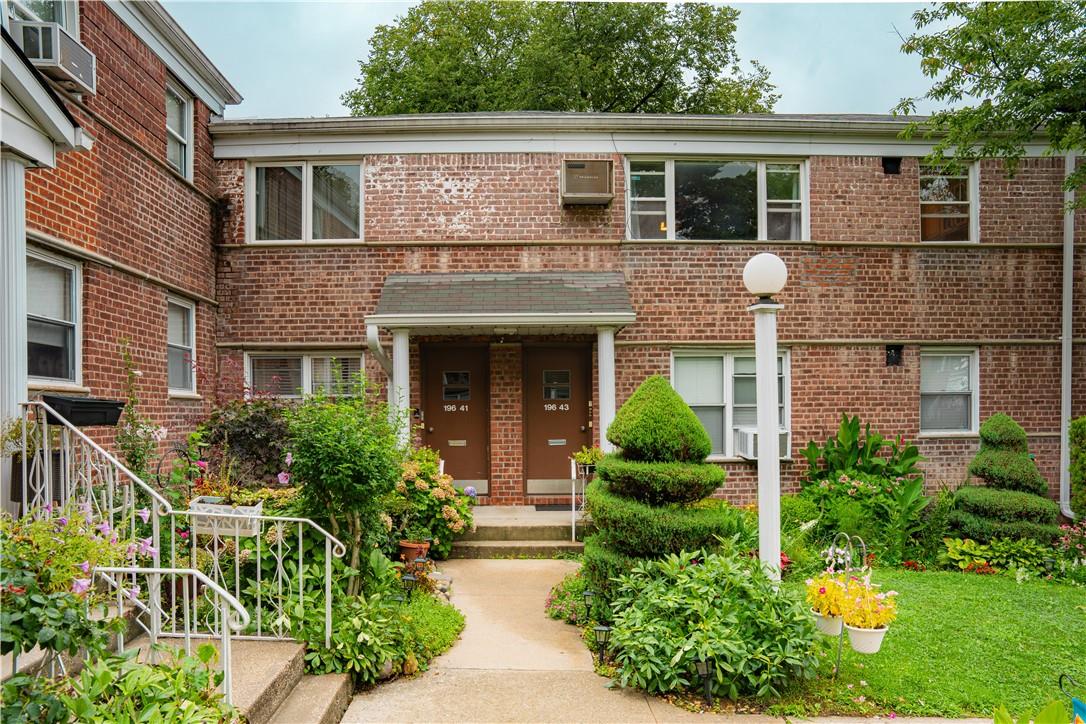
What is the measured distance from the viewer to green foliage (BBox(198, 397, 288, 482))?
7.80m

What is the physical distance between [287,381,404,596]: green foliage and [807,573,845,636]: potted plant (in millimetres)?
3253

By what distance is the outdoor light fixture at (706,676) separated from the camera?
4406 mm

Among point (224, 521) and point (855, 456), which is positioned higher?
point (224, 521)

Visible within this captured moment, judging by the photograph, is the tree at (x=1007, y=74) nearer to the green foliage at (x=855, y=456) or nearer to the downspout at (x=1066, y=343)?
the downspout at (x=1066, y=343)

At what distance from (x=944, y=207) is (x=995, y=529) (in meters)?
4.97

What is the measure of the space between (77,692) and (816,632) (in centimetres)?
437

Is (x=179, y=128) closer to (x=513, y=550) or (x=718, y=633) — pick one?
(x=513, y=550)

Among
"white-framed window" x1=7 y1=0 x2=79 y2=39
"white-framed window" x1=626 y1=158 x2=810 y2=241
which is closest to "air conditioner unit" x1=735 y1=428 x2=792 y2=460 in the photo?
"white-framed window" x1=626 y1=158 x2=810 y2=241

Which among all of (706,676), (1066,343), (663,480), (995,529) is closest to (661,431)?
(663,480)

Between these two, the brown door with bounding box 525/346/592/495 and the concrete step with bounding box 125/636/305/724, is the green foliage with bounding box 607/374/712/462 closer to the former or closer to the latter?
the concrete step with bounding box 125/636/305/724

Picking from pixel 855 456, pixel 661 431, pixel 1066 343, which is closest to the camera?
pixel 661 431

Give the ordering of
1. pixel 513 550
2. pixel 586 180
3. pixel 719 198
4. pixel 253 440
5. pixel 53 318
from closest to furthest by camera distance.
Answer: pixel 53 318, pixel 253 440, pixel 513 550, pixel 586 180, pixel 719 198

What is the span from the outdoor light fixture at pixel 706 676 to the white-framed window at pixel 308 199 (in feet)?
25.0

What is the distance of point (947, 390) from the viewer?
10094 millimetres
